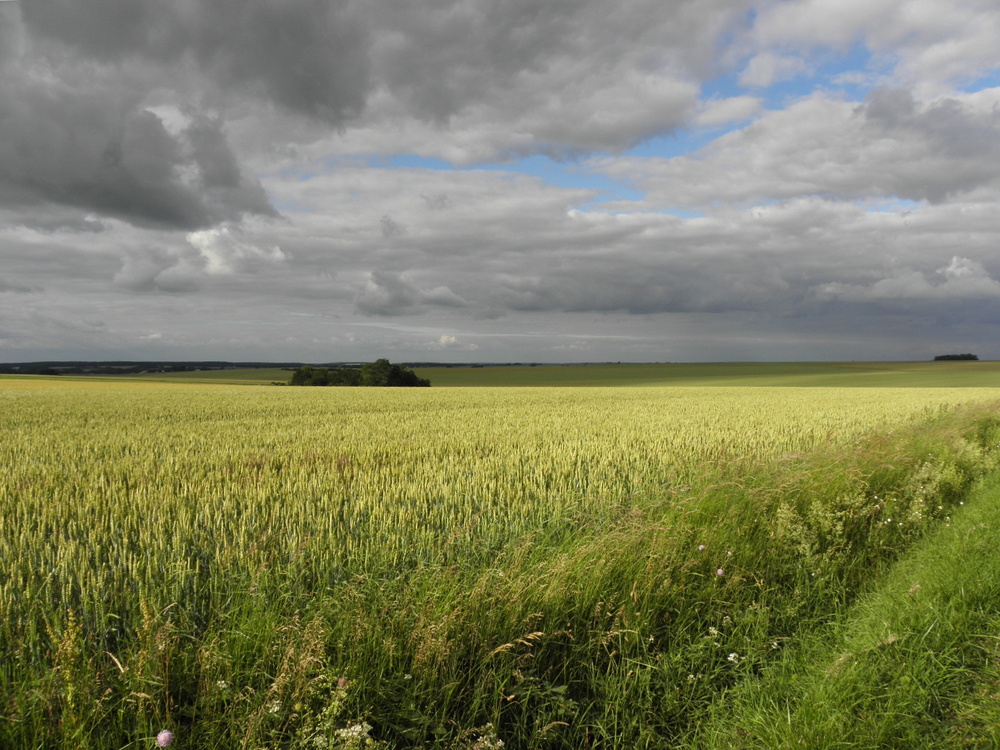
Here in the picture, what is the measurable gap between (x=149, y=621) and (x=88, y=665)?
14.4 inches

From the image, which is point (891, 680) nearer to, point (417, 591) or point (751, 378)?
point (417, 591)

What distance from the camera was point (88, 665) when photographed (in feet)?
10.6

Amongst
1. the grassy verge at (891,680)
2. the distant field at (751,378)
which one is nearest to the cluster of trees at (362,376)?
the distant field at (751,378)

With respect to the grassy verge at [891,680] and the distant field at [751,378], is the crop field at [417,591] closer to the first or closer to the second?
the grassy verge at [891,680]

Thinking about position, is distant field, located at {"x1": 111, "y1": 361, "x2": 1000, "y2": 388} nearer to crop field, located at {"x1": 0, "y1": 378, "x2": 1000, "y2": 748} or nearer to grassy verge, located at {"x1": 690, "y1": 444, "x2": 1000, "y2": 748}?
crop field, located at {"x1": 0, "y1": 378, "x2": 1000, "y2": 748}

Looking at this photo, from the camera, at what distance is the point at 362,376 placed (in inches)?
3194

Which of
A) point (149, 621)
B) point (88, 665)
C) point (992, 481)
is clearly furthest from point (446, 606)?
point (992, 481)

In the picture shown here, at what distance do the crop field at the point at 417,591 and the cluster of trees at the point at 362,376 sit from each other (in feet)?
235

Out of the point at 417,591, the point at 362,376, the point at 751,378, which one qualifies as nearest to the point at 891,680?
the point at 417,591

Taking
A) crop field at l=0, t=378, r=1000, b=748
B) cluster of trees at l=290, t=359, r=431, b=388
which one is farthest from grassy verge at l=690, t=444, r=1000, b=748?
cluster of trees at l=290, t=359, r=431, b=388

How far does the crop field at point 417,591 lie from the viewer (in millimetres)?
3139

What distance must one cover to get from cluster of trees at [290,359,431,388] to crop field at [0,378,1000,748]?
71.5 meters

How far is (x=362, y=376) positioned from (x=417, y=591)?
260ft

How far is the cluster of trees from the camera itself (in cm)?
8038
